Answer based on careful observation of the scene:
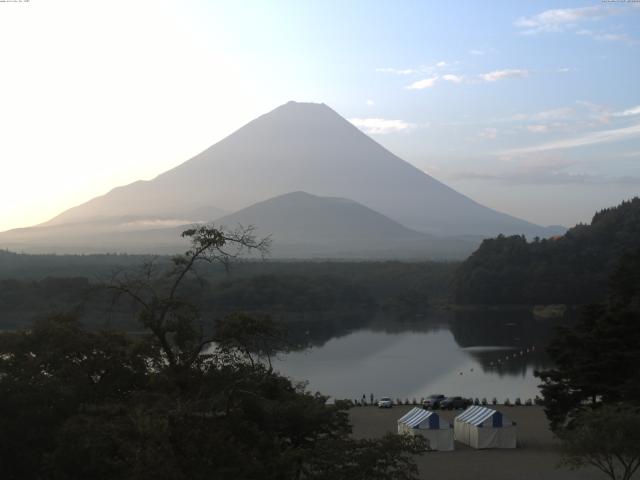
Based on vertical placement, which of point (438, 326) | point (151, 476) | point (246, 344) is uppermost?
point (246, 344)

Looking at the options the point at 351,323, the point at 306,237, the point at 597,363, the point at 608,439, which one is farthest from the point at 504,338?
the point at 306,237

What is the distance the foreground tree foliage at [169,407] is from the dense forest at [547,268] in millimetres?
32905

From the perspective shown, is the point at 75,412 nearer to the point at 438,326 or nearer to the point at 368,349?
the point at 368,349

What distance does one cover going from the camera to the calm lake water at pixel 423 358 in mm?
18156

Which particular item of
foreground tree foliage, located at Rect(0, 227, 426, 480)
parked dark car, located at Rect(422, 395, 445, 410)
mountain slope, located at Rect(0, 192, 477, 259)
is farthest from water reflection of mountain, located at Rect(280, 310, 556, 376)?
Answer: mountain slope, located at Rect(0, 192, 477, 259)

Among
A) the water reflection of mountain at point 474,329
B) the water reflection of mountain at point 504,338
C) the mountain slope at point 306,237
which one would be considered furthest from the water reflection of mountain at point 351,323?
the mountain slope at point 306,237

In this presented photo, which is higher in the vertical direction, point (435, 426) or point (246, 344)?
point (246, 344)

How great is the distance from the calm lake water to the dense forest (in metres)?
5.40

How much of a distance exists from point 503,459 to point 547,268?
102ft

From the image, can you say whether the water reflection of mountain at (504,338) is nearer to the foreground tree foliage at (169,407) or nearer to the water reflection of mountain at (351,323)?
the water reflection of mountain at (351,323)

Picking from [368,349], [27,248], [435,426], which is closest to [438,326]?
[368,349]

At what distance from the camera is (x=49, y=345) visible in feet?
23.4

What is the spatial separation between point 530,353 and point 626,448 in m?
A: 16.1

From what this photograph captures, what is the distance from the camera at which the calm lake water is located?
18156mm
